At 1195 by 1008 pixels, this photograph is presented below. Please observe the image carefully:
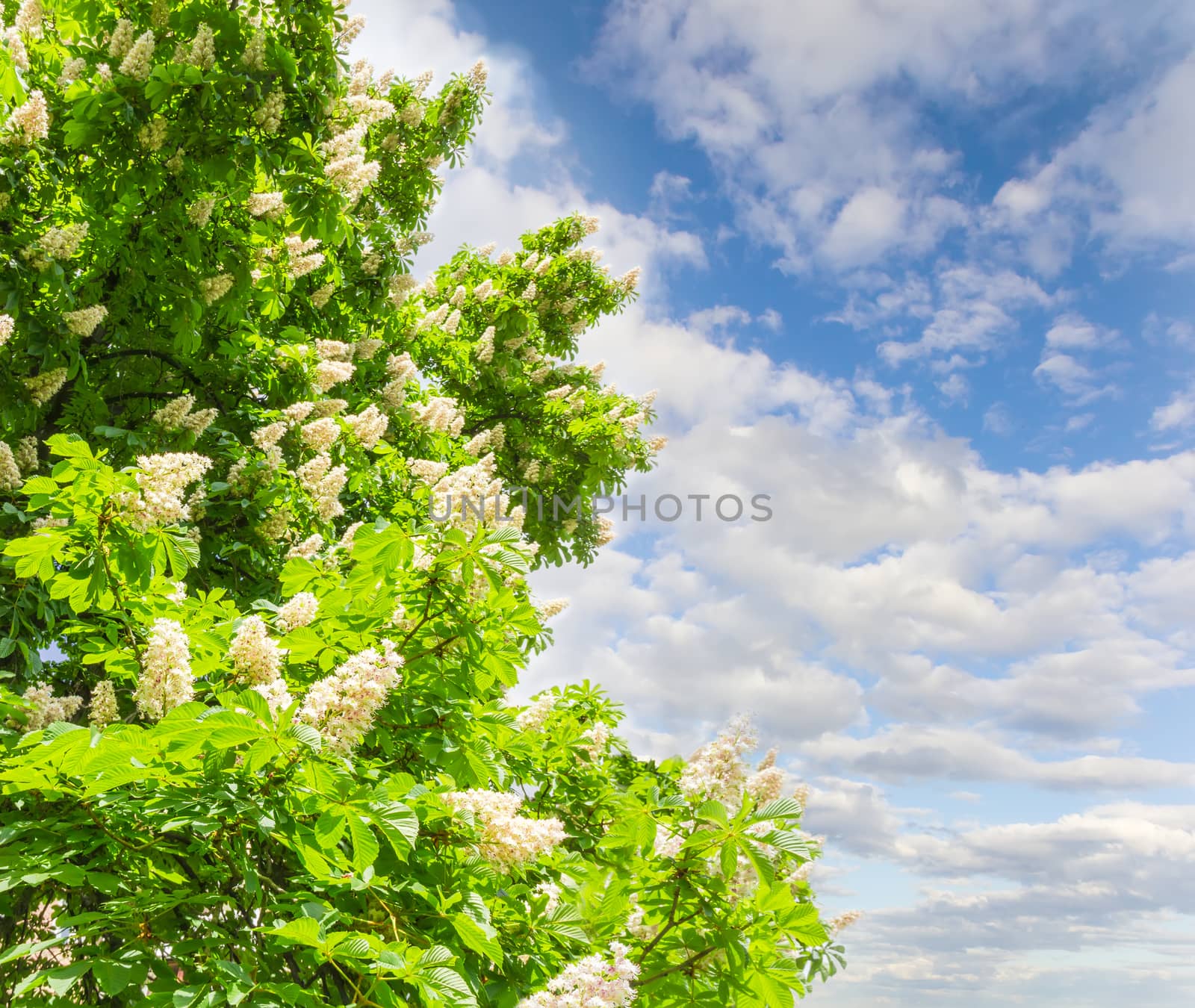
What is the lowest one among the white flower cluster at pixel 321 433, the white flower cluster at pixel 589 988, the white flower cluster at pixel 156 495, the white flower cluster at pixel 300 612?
the white flower cluster at pixel 589 988

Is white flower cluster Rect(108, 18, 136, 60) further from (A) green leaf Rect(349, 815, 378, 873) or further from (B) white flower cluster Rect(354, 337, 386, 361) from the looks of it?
(A) green leaf Rect(349, 815, 378, 873)

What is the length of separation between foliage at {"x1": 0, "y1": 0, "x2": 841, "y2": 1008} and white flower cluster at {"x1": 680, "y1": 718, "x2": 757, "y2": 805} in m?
0.02

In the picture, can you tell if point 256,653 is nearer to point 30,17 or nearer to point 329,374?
point 329,374

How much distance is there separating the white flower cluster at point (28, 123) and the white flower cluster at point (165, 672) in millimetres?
4907

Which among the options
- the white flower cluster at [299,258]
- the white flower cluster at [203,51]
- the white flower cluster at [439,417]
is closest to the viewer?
the white flower cluster at [203,51]

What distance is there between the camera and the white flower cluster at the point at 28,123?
6.42 meters

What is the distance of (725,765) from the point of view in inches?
159

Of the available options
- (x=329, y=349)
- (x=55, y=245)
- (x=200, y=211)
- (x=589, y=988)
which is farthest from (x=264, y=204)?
(x=589, y=988)

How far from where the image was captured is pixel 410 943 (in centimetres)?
326

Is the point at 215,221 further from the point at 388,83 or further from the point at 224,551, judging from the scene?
the point at 388,83

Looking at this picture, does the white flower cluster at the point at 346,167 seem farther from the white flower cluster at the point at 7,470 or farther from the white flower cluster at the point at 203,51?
the white flower cluster at the point at 7,470

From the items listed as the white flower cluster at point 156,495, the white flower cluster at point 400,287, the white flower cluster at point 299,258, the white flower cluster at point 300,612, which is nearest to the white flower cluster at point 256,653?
the white flower cluster at point 300,612

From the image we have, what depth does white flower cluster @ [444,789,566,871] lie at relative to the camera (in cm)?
366

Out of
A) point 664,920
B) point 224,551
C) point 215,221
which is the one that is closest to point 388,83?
point 215,221
